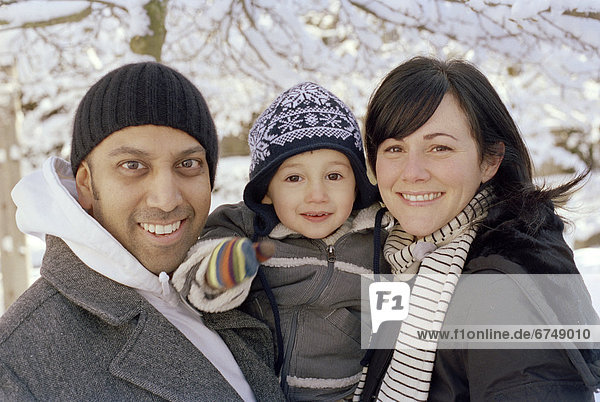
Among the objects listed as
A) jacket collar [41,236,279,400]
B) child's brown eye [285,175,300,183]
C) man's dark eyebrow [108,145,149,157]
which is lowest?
jacket collar [41,236,279,400]

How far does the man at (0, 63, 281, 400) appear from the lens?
1586mm

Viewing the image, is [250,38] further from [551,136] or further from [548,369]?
[551,136]

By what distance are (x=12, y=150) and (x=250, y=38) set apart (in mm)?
2214

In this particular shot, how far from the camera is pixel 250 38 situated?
4.65 meters

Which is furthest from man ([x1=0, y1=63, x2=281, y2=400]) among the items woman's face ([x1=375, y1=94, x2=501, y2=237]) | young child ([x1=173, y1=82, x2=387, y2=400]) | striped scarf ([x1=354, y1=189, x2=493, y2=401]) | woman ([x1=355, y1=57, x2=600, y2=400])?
woman's face ([x1=375, y1=94, x2=501, y2=237])

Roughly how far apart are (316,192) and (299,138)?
225 mm

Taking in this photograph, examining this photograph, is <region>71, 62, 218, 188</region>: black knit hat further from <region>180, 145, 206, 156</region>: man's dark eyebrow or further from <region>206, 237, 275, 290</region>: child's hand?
<region>206, 237, 275, 290</region>: child's hand

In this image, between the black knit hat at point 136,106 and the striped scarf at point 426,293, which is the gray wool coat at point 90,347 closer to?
the black knit hat at point 136,106

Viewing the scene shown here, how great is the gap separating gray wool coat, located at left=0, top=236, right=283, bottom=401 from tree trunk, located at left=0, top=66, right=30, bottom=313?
3010mm

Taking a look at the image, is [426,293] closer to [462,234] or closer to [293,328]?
[462,234]

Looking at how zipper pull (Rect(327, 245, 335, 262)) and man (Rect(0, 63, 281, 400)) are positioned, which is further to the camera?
zipper pull (Rect(327, 245, 335, 262))

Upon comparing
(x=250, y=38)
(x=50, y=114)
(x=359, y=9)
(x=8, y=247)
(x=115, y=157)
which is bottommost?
(x=8, y=247)

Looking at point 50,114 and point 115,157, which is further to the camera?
point 50,114

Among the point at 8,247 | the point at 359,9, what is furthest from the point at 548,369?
the point at 8,247
